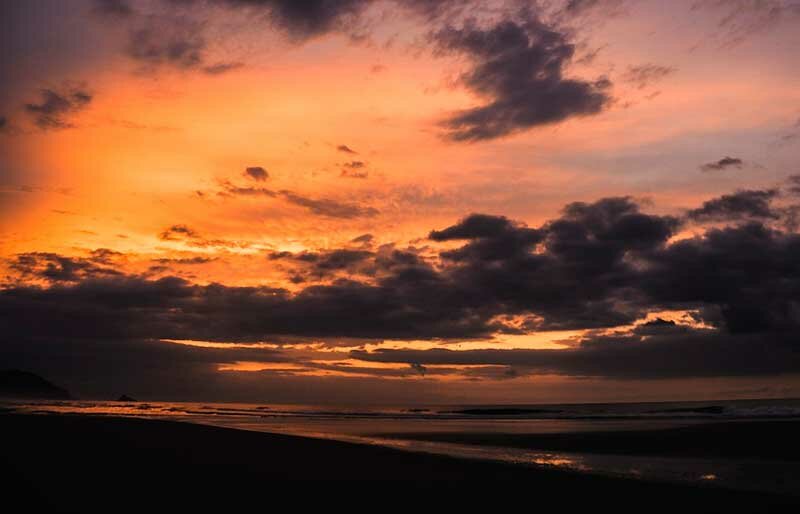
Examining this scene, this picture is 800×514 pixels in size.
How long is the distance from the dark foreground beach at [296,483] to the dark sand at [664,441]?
10303 mm

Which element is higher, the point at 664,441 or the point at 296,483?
the point at 296,483

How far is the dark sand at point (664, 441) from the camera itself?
2941cm

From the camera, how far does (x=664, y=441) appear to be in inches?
1373

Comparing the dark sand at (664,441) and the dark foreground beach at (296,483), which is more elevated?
the dark foreground beach at (296,483)

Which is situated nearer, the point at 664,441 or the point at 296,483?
the point at 296,483

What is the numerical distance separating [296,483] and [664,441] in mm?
24511

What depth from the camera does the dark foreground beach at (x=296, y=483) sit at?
14.6 metres

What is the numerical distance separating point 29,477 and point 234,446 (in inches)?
428

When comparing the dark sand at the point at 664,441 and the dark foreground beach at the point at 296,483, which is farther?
the dark sand at the point at 664,441

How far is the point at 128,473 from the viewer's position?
18203mm

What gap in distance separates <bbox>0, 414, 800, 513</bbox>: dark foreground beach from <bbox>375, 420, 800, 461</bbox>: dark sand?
10.3 meters

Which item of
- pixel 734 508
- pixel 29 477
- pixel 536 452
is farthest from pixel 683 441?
pixel 29 477

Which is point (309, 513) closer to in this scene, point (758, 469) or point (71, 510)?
point (71, 510)

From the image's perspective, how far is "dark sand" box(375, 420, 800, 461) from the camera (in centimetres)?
2941
